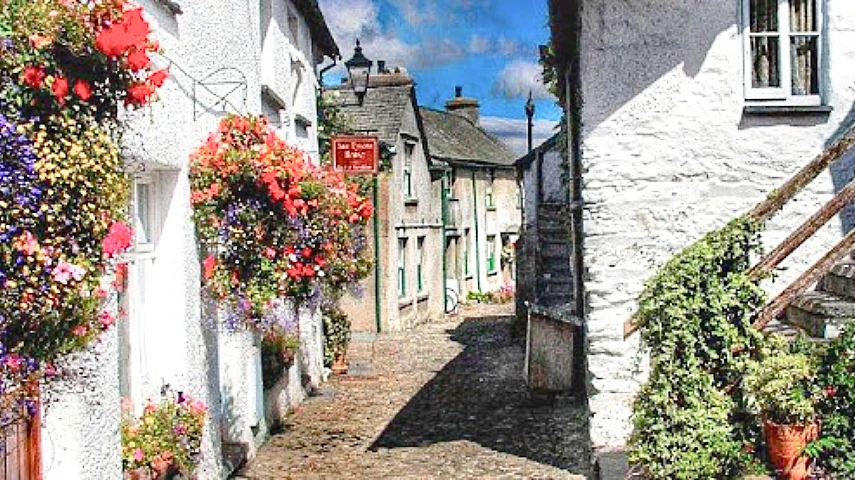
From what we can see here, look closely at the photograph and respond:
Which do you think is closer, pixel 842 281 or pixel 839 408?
pixel 839 408

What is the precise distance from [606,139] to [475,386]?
24.7ft

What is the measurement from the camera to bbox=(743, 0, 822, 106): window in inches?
369

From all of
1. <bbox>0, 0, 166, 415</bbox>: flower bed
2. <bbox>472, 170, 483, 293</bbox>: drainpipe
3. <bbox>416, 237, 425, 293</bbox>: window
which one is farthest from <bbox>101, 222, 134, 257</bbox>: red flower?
<bbox>472, 170, 483, 293</bbox>: drainpipe

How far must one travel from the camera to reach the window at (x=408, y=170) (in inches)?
1099

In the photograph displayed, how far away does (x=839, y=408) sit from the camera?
6.80 m

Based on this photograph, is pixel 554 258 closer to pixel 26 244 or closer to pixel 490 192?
pixel 26 244

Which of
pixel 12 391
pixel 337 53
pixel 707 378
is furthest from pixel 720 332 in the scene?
pixel 337 53

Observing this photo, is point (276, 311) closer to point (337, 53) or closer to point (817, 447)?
point (817, 447)

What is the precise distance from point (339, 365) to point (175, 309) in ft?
33.3

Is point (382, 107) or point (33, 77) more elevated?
point (382, 107)

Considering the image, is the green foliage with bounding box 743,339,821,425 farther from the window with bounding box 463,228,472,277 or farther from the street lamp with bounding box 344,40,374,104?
the window with bounding box 463,228,472,277

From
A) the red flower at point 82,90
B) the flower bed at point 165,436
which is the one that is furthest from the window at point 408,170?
the red flower at point 82,90

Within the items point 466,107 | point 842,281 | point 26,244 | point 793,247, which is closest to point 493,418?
point 842,281

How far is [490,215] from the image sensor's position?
39062mm
